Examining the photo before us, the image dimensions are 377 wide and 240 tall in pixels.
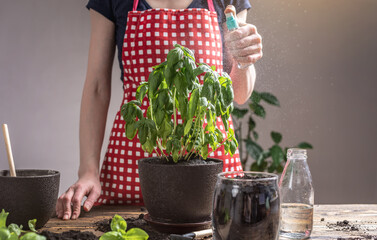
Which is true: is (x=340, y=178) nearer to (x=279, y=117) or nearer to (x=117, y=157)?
(x=279, y=117)

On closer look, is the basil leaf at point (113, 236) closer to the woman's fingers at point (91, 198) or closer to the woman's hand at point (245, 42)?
the woman's fingers at point (91, 198)

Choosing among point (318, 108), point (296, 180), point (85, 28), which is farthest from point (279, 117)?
point (296, 180)

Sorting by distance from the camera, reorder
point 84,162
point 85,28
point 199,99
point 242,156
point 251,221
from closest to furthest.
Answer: point 251,221 → point 199,99 → point 84,162 → point 85,28 → point 242,156

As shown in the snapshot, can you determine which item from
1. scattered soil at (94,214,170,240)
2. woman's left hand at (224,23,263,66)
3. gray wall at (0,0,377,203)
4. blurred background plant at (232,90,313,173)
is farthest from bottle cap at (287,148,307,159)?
gray wall at (0,0,377,203)

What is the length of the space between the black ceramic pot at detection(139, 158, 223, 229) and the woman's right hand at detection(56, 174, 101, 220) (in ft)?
0.73

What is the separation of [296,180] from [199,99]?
0.78 ft

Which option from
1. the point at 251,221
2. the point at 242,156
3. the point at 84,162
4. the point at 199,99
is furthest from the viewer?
the point at 242,156

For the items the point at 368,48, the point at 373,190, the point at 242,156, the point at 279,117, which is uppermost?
the point at 368,48

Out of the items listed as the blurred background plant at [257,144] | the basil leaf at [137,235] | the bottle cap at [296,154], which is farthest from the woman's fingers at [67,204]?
the blurred background plant at [257,144]

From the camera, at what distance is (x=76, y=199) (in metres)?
0.93

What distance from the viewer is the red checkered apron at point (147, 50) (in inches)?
49.1

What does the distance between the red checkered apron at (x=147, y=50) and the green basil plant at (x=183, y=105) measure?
459 mm

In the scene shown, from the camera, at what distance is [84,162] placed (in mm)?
1210

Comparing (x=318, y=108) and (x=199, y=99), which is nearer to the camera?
(x=199, y=99)
